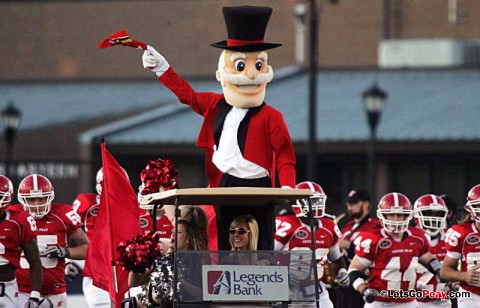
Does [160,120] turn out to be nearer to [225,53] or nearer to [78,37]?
[78,37]

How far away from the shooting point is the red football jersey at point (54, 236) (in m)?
14.7

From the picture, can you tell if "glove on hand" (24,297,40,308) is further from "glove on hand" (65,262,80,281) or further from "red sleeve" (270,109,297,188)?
"red sleeve" (270,109,297,188)

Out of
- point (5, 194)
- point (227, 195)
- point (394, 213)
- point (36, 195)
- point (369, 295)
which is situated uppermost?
point (227, 195)

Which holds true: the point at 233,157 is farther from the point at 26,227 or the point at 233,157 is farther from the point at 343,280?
the point at 343,280

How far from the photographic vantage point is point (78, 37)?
141 feet

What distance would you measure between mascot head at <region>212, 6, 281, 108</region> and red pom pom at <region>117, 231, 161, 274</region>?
152 centimetres

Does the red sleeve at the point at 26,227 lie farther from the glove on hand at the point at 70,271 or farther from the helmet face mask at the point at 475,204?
the helmet face mask at the point at 475,204

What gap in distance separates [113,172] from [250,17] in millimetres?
2021

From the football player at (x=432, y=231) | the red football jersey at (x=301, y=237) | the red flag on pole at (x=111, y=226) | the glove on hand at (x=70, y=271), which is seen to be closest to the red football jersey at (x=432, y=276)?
the football player at (x=432, y=231)

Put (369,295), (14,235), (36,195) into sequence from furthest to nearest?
(369,295)
(36,195)
(14,235)

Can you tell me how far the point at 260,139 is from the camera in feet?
A: 38.4

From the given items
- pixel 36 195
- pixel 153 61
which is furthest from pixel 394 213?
pixel 153 61

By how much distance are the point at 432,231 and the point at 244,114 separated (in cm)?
521

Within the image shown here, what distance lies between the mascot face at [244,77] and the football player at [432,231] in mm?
4624
